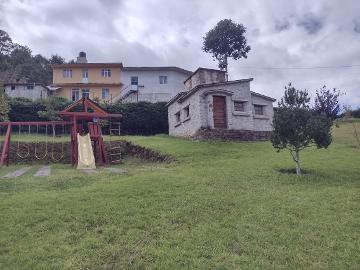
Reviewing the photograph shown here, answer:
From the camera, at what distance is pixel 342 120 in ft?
142

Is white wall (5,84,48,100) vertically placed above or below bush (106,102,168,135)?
above

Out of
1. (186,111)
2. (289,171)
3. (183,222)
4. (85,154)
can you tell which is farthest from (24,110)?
(183,222)

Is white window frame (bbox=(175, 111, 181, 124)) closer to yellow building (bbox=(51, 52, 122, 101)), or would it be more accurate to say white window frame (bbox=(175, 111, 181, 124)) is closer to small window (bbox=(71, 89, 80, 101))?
yellow building (bbox=(51, 52, 122, 101))

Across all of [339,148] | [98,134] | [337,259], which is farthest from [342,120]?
[337,259]

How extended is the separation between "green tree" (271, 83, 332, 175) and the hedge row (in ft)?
81.0

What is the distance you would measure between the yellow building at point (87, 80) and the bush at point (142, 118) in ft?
43.7

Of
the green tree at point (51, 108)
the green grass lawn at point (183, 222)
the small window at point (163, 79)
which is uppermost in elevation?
the small window at point (163, 79)

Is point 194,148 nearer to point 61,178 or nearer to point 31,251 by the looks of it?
point 61,178

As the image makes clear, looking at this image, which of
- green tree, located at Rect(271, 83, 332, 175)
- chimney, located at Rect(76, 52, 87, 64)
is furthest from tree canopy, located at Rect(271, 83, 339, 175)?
chimney, located at Rect(76, 52, 87, 64)

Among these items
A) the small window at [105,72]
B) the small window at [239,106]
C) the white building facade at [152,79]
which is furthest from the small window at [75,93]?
the small window at [239,106]

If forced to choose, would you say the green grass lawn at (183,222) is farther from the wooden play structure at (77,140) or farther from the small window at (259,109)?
the small window at (259,109)

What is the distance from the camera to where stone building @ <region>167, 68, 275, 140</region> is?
1093 inches

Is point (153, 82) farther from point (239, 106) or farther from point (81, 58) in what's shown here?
point (239, 106)

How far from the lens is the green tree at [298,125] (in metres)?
15.2
